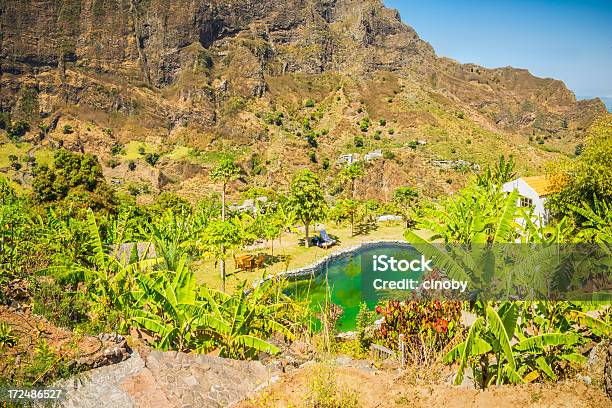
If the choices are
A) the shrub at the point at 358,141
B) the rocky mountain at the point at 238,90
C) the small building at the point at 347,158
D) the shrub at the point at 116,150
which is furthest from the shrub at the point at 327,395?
the shrub at the point at 116,150

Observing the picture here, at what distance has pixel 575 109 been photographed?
173000mm

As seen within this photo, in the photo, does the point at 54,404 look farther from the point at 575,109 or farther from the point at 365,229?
the point at 575,109

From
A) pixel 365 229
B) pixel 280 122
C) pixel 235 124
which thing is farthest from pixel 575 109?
pixel 365 229

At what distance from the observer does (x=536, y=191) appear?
3000 centimetres

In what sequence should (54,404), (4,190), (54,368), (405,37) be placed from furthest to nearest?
(405,37), (4,190), (54,368), (54,404)

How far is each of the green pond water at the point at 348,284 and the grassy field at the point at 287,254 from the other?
141 centimetres

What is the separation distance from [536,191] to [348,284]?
1459 cm

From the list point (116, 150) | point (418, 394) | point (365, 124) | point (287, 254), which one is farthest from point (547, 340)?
point (116, 150)

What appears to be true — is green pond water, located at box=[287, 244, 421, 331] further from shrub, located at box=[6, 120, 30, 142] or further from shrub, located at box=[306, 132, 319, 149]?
shrub, located at box=[6, 120, 30, 142]

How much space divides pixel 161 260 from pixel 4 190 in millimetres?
26306

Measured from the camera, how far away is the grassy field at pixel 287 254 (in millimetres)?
28672

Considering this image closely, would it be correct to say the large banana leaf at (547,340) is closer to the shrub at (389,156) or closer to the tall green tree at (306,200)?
the tall green tree at (306,200)

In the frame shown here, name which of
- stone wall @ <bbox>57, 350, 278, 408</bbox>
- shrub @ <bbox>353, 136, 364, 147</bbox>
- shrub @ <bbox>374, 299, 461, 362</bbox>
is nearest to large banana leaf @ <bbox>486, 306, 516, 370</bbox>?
shrub @ <bbox>374, 299, 461, 362</bbox>

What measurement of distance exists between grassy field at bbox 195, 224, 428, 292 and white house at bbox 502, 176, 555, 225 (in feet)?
35.0
